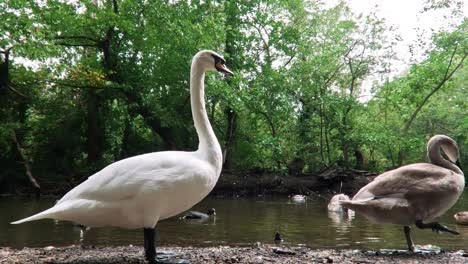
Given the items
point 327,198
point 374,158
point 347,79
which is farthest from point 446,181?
point 374,158

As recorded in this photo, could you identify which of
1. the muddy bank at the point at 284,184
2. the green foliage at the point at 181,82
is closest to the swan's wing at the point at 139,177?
the green foliage at the point at 181,82

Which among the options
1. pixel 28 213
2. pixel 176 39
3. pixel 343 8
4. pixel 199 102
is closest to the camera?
pixel 199 102

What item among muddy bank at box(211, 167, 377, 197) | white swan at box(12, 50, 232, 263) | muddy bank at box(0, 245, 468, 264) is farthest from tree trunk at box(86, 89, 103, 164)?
white swan at box(12, 50, 232, 263)

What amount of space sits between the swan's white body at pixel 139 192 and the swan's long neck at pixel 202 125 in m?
0.15

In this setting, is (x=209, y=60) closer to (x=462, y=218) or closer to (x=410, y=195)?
(x=410, y=195)

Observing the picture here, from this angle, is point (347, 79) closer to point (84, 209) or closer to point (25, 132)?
point (25, 132)

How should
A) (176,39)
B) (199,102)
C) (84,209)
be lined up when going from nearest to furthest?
1. (84,209)
2. (199,102)
3. (176,39)

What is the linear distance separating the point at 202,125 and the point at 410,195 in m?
3.00

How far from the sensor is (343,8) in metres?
30.4

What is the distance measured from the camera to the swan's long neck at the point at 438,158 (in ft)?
19.8

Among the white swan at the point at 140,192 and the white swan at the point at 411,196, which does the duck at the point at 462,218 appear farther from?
the white swan at the point at 140,192

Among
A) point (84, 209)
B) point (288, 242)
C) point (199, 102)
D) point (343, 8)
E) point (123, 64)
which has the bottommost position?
point (288, 242)

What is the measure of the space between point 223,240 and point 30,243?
3.62 metres

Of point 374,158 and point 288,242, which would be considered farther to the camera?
point 374,158
